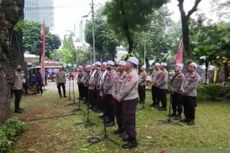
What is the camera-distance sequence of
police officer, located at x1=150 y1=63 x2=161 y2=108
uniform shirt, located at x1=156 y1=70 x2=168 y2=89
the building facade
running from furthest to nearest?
the building facade
police officer, located at x1=150 y1=63 x2=161 y2=108
uniform shirt, located at x1=156 y1=70 x2=168 y2=89

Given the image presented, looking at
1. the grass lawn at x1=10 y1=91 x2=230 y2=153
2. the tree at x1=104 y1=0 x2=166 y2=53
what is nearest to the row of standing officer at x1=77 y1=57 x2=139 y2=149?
the grass lawn at x1=10 y1=91 x2=230 y2=153

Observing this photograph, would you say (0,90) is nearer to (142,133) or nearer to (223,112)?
(142,133)

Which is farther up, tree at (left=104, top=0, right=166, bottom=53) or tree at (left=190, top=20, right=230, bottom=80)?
tree at (left=104, top=0, right=166, bottom=53)

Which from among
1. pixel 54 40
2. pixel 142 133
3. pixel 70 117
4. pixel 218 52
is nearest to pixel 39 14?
pixel 54 40

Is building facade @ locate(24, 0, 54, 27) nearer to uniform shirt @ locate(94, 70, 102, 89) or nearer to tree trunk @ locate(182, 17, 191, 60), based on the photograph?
tree trunk @ locate(182, 17, 191, 60)

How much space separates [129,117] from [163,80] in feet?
23.4

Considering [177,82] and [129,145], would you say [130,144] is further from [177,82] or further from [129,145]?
[177,82]

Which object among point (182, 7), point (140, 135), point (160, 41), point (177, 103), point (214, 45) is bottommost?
point (140, 135)

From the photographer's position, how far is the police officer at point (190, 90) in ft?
42.2

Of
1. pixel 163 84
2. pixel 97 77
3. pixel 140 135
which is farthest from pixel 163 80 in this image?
pixel 140 135

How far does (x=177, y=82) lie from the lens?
14.3 m

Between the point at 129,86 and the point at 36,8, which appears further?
the point at 36,8

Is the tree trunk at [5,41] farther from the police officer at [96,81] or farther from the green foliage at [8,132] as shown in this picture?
the police officer at [96,81]

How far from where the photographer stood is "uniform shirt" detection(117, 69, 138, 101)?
987 centimetres
